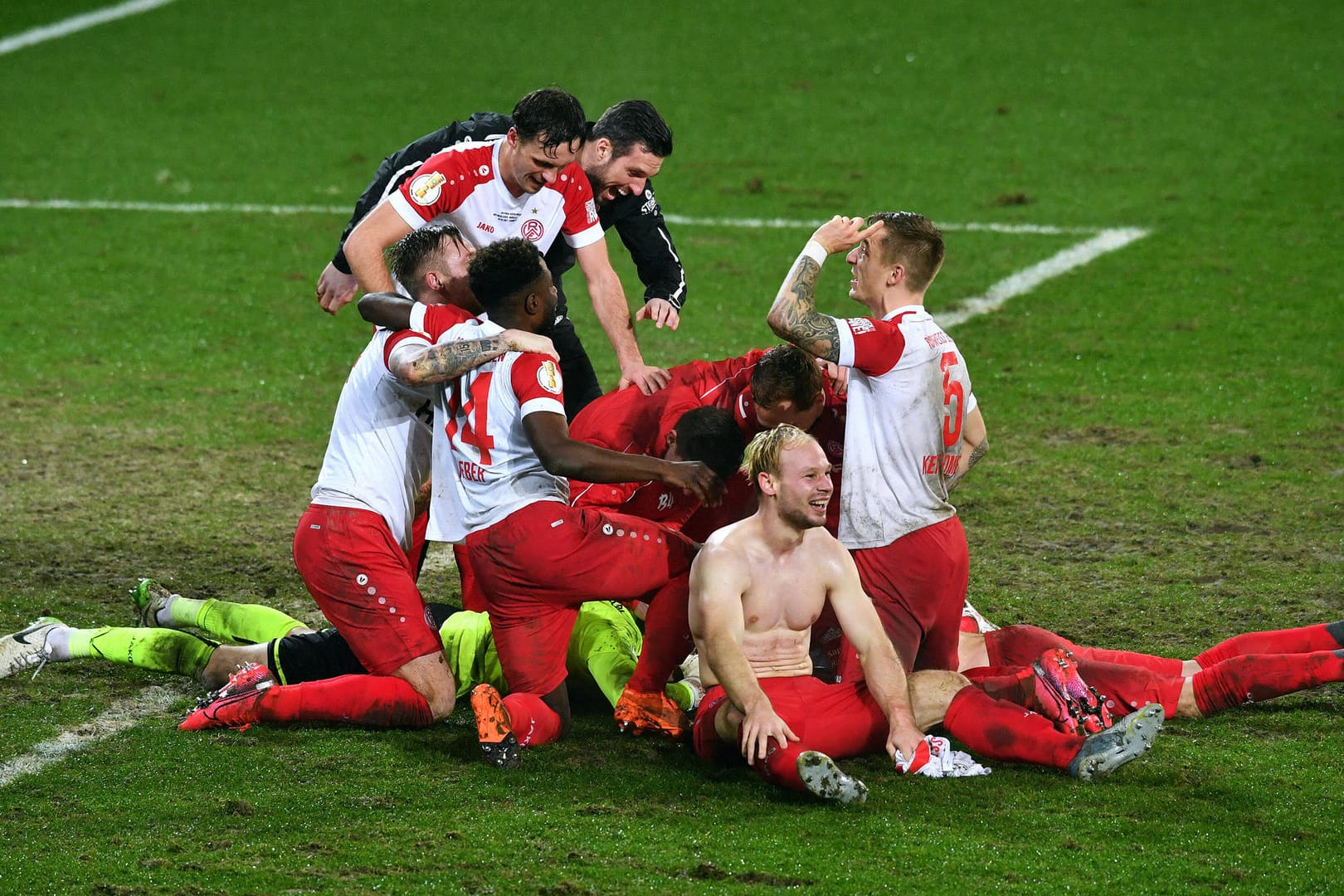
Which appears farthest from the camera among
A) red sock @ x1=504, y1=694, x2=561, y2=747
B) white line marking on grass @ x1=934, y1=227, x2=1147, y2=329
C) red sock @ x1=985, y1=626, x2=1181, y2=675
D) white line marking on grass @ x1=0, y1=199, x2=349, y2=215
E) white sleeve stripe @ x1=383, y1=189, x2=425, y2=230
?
white line marking on grass @ x1=0, y1=199, x2=349, y2=215

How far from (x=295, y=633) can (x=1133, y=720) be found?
323 cm

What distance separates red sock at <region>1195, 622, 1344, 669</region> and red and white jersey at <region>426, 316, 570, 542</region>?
8.47 ft

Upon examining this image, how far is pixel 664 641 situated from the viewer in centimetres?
604

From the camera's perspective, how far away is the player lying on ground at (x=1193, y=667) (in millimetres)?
5859

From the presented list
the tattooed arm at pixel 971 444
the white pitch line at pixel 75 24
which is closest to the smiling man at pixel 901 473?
the tattooed arm at pixel 971 444

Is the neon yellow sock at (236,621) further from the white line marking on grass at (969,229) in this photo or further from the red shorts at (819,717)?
the white line marking on grass at (969,229)

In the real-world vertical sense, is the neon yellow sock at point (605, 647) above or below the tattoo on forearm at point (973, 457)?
below

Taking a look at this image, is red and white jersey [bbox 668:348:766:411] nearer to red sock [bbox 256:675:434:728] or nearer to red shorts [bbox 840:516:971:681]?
red shorts [bbox 840:516:971:681]

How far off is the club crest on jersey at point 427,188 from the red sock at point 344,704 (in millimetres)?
2192

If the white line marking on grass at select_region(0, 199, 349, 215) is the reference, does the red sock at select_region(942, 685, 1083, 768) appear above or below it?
below

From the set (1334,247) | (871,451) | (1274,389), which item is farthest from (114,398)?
(1334,247)

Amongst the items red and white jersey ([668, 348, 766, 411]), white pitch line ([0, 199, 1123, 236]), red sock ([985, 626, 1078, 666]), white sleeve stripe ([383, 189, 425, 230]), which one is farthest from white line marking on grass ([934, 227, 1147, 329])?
red sock ([985, 626, 1078, 666])

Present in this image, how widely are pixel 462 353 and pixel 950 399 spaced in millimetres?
1834

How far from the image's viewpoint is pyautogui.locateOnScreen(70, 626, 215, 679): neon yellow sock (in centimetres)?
651
